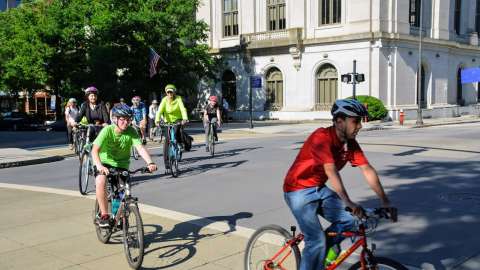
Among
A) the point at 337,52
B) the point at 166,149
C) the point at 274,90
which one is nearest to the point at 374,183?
the point at 166,149

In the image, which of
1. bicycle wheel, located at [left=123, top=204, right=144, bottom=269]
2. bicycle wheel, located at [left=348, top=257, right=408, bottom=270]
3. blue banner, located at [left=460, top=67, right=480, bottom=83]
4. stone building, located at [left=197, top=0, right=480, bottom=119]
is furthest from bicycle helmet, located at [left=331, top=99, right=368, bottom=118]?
blue banner, located at [left=460, top=67, right=480, bottom=83]

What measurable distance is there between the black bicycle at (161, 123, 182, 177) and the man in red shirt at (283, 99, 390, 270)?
25.1 ft

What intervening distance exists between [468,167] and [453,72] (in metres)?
33.9

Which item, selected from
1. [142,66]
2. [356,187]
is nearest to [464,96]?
[142,66]

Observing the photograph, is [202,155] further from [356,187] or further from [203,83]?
[203,83]

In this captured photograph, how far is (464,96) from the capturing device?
44.7m

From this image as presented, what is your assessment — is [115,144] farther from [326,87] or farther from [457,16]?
[457,16]

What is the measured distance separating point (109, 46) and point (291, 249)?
3074 cm

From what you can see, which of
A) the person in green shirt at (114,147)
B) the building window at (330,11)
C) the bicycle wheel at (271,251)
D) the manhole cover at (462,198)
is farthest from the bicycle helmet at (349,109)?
the building window at (330,11)

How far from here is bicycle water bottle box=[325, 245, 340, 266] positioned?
400cm

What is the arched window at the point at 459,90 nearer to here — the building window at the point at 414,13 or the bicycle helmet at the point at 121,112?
the building window at the point at 414,13

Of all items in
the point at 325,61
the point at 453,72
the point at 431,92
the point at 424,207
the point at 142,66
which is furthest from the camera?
the point at 453,72

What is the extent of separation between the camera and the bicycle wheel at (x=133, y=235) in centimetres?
515

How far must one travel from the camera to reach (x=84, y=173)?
9719 millimetres
